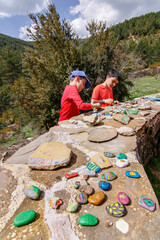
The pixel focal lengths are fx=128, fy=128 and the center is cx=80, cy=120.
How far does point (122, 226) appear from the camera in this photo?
743mm

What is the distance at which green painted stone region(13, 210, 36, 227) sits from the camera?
780 mm

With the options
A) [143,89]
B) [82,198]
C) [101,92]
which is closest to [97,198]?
[82,198]

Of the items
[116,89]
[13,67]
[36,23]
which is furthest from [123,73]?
[13,67]

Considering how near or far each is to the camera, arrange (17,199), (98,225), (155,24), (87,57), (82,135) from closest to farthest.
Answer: (98,225)
(17,199)
(82,135)
(87,57)
(155,24)

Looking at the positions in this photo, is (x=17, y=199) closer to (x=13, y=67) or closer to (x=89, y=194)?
(x=89, y=194)

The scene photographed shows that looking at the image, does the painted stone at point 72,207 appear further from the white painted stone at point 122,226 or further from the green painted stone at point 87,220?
the white painted stone at point 122,226

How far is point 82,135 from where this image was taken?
1931 mm

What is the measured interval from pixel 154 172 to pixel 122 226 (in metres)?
2.55

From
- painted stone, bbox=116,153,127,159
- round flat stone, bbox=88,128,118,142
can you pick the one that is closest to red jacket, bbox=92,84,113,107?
round flat stone, bbox=88,128,118,142

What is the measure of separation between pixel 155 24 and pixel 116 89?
105749 millimetres

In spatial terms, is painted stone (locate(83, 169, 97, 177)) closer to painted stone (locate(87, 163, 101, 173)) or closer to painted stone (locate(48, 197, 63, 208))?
painted stone (locate(87, 163, 101, 173))

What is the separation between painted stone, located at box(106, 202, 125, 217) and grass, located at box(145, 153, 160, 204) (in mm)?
2065

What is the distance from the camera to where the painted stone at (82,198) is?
902mm

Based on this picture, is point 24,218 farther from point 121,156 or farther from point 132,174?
point 121,156
